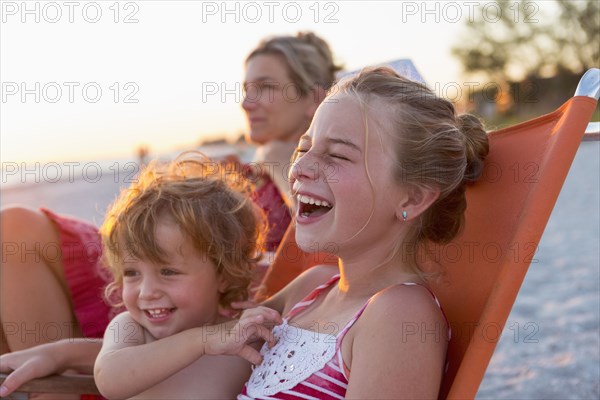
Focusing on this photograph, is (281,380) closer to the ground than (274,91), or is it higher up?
closer to the ground

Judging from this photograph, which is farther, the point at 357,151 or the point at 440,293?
the point at 440,293

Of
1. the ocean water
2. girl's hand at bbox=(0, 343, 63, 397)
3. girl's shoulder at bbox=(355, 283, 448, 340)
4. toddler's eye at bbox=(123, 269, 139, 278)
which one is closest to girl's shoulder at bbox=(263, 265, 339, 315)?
toddler's eye at bbox=(123, 269, 139, 278)

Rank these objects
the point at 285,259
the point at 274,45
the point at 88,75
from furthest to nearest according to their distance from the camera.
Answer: the point at 88,75 → the point at 274,45 → the point at 285,259

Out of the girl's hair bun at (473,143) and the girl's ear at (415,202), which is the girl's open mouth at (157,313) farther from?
the girl's hair bun at (473,143)

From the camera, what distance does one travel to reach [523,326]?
13.2ft

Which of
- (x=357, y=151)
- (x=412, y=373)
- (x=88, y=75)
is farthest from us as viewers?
(x=88, y=75)

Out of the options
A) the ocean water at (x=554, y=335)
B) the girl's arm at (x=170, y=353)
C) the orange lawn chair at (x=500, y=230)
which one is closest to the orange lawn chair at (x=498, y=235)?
the orange lawn chair at (x=500, y=230)

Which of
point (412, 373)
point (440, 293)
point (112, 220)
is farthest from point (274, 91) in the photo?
point (412, 373)

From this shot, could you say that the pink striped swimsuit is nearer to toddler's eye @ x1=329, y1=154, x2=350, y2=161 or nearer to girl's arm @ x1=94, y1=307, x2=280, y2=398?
girl's arm @ x1=94, y1=307, x2=280, y2=398

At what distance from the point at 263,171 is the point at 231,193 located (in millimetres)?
1283

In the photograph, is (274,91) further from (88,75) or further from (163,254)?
(163,254)

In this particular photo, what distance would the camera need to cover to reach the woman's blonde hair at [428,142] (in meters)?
1.71

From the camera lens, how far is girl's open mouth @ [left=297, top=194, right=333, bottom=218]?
1.77 metres

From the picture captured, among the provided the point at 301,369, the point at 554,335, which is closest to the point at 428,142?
the point at 301,369
